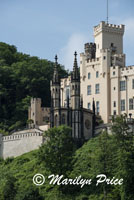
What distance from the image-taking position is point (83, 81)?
11294cm

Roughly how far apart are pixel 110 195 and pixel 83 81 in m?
29.7

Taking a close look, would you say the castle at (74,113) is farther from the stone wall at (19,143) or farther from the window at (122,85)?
the window at (122,85)

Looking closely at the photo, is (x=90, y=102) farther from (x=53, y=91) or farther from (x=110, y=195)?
(x=110, y=195)

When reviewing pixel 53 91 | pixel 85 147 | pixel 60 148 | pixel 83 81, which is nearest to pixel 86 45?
pixel 83 81

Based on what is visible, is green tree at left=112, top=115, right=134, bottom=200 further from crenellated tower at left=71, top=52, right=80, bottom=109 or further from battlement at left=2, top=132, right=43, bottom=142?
battlement at left=2, top=132, right=43, bottom=142

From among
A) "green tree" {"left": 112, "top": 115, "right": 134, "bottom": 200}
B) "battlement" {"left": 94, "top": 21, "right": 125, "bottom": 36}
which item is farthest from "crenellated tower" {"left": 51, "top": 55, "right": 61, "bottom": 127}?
"green tree" {"left": 112, "top": 115, "right": 134, "bottom": 200}

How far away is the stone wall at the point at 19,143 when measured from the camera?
4070 inches

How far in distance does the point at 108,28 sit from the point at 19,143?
69.2 feet

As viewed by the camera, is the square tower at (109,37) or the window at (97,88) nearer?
the window at (97,88)

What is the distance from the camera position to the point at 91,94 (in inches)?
4377

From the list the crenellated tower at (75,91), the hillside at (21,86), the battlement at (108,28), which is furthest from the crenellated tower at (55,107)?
the hillside at (21,86)

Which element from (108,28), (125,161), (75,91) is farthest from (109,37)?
(125,161)

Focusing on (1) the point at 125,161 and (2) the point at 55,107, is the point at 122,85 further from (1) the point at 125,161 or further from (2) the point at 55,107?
(1) the point at 125,161

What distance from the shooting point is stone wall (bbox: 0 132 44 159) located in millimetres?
103375
